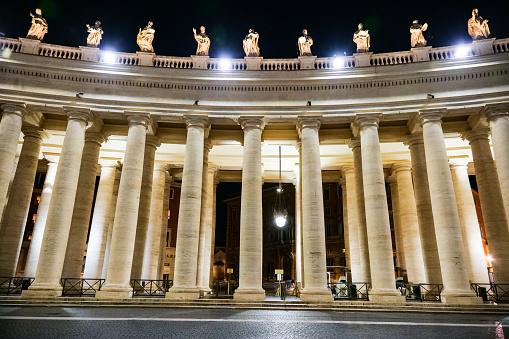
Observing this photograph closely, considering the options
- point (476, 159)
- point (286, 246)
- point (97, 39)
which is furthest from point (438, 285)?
point (286, 246)

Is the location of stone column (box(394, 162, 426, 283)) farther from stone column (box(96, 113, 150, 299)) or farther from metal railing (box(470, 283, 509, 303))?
stone column (box(96, 113, 150, 299))

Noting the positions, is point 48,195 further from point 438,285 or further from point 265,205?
point 265,205

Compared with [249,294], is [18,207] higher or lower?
higher

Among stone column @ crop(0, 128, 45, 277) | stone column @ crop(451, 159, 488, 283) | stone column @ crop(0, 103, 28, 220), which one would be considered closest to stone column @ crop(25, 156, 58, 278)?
stone column @ crop(0, 128, 45, 277)

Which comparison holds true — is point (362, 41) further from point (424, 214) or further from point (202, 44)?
point (424, 214)

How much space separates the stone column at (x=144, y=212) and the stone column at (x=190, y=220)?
14.9 feet

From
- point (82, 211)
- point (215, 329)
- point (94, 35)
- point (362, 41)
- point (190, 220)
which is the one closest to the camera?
point (215, 329)

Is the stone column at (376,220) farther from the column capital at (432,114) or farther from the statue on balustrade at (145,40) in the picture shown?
the statue on balustrade at (145,40)

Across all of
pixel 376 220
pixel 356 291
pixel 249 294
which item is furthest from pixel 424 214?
pixel 249 294

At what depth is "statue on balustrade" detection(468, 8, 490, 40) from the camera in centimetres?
2553

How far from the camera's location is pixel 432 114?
Result: 78.0ft

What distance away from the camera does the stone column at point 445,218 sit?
20.4 meters

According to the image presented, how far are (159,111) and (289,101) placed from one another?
10089 mm

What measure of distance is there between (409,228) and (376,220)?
30.0 feet
